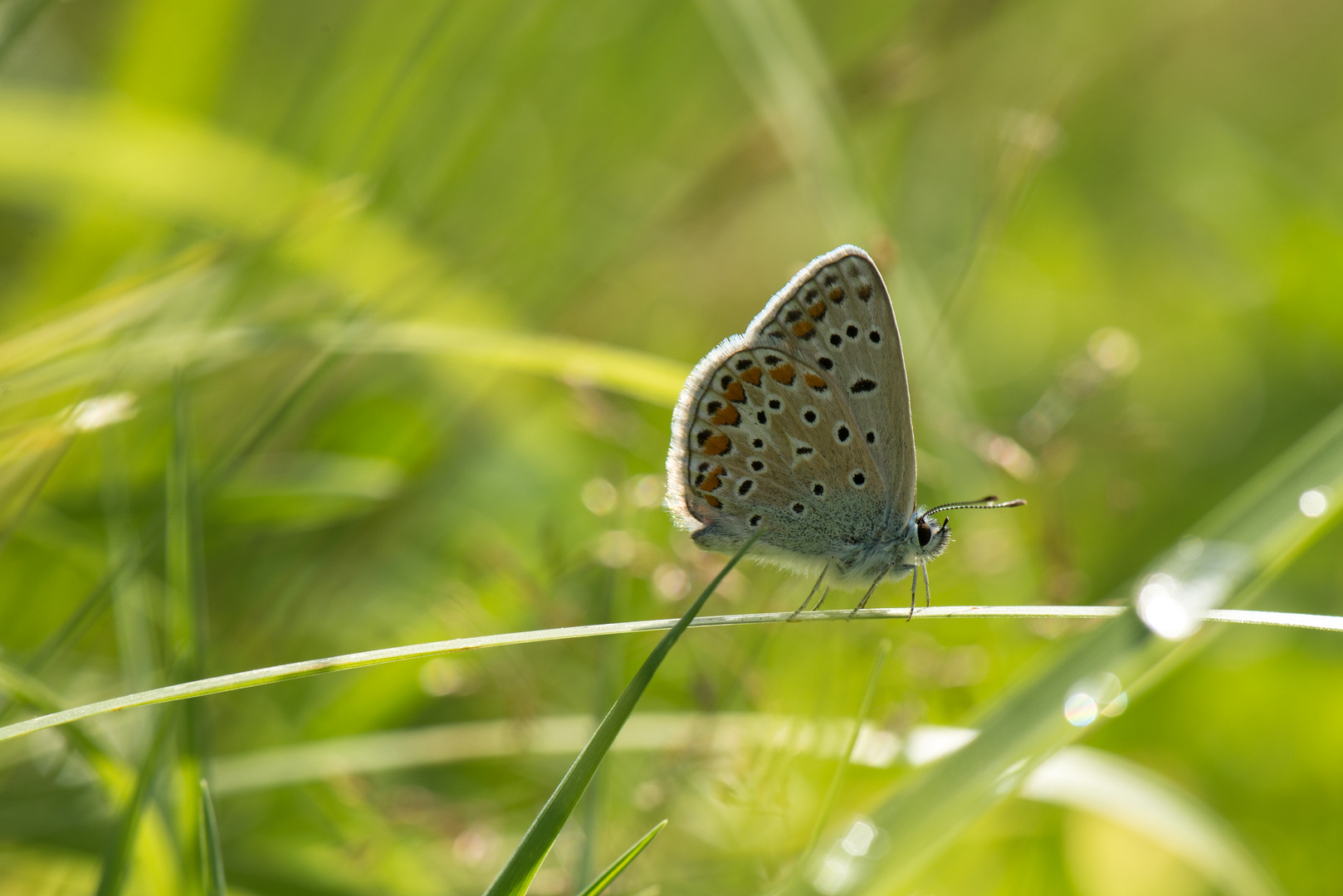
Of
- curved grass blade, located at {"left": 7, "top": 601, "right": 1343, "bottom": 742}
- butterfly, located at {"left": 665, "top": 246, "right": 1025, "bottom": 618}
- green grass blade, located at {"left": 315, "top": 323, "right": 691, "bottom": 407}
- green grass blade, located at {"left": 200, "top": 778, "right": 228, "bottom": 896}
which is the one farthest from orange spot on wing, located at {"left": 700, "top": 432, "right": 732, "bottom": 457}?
green grass blade, located at {"left": 200, "top": 778, "right": 228, "bottom": 896}

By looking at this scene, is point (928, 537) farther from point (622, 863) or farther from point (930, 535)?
point (622, 863)

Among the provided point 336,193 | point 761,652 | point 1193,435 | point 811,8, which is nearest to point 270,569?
point 336,193

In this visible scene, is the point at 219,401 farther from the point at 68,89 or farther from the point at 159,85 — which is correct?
the point at 68,89

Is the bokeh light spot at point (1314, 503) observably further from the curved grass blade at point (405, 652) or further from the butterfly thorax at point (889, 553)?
the butterfly thorax at point (889, 553)

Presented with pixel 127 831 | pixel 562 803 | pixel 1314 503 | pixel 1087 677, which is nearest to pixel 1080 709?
pixel 1087 677

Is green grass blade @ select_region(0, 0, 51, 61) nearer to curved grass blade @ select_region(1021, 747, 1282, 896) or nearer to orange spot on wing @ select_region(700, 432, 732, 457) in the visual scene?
orange spot on wing @ select_region(700, 432, 732, 457)

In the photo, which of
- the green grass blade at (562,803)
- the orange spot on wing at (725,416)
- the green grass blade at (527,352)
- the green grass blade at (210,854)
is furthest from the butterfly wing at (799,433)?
the green grass blade at (210,854)

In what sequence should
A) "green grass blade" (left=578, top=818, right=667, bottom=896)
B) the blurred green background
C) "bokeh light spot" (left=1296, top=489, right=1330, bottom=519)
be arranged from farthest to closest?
the blurred green background → "bokeh light spot" (left=1296, top=489, right=1330, bottom=519) → "green grass blade" (left=578, top=818, right=667, bottom=896)

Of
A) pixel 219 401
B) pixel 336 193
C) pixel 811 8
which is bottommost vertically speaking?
pixel 219 401
